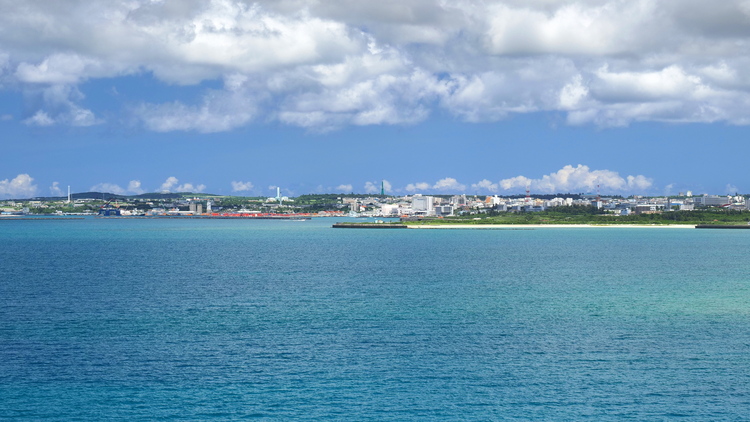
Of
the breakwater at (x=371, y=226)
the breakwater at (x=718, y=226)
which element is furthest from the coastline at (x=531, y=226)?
the breakwater at (x=371, y=226)

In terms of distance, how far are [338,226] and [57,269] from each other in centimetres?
11219

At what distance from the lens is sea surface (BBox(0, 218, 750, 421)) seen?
21.7 meters

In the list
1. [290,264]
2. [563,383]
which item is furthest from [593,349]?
[290,264]

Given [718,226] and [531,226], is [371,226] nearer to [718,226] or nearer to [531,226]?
[531,226]

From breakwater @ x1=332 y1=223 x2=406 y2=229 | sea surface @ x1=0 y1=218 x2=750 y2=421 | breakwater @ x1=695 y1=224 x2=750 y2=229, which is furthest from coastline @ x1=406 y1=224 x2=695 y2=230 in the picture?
sea surface @ x1=0 y1=218 x2=750 y2=421

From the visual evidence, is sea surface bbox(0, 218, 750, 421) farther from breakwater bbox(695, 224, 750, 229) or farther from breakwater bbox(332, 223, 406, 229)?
breakwater bbox(332, 223, 406, 229)

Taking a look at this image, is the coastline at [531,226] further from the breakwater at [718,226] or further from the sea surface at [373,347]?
the sea surface at [373,347]

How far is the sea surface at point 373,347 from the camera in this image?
71.1 ft

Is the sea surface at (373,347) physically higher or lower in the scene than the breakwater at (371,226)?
lower

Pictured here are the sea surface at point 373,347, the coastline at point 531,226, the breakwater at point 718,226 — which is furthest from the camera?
the coastline at point 531,226

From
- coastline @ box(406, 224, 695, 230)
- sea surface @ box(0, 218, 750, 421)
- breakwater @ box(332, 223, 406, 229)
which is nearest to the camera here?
sea surface @ box(0, 218, 750, 421)

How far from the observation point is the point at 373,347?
2844 cm

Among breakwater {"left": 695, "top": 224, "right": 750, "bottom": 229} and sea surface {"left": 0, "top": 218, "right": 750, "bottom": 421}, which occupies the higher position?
breakwater {"left": 695, "top": 224, "right": 750, "bottom": 229}

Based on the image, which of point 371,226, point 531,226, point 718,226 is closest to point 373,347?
point 371,226
